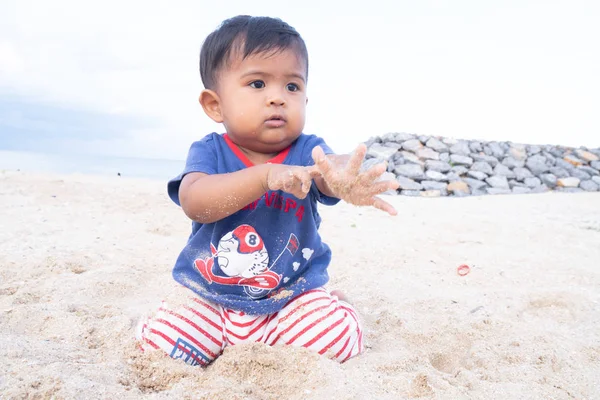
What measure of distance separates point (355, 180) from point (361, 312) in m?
1.36

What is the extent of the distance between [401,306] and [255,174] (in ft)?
4.65

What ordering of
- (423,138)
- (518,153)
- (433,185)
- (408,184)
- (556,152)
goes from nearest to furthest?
(408,184), (433,185), (423,138), (518,153), (556,152)

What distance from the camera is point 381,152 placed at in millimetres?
11539

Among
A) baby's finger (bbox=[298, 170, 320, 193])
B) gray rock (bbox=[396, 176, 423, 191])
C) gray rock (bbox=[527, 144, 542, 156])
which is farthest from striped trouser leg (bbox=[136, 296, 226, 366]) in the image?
gray rock (bbox=[527, 144, 542, 156])

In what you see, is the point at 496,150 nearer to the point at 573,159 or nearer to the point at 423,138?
the point at 423,138

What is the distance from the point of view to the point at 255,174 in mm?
1675

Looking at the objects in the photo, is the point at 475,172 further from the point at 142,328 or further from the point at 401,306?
the point at 142,328

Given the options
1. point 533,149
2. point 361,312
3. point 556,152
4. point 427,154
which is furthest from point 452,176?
point 361,312

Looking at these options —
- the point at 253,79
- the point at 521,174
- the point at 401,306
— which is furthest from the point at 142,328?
the point at 521,174

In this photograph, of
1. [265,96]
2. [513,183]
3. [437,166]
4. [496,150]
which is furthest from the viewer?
[496,150]

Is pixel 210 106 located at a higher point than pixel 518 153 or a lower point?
higher

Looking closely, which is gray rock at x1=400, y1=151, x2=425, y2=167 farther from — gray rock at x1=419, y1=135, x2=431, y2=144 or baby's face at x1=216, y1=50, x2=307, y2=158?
baby's face at x1=216, y1=50, x2=307, y2=158

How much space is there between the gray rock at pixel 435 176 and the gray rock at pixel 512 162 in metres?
2.07

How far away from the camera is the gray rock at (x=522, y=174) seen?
11.9 m
